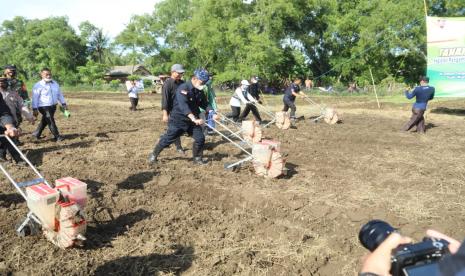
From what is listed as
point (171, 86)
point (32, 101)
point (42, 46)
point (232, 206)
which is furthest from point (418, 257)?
point (42, 46)

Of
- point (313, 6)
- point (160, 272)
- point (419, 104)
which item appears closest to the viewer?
point (160, 272)

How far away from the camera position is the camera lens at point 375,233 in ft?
4.75

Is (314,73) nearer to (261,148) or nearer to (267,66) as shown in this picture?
(267,66)

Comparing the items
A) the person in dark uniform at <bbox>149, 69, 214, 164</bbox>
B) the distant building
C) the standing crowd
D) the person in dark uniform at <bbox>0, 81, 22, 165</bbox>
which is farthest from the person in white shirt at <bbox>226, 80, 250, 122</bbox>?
the distant building

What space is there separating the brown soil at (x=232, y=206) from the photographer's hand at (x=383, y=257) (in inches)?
97.0

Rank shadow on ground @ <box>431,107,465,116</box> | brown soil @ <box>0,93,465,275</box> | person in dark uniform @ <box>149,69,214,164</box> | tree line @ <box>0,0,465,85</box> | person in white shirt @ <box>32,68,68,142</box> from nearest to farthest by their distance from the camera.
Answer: brown soil @ <box>0,93,465,275</box> < person in dark uniform @ <box>149,69,214,164</box> < person in white shirt @ <box>32,68,68,142</box> < shadow on ground @ <box>431,107,465,116</box> < tree line @ <box>0,0,465,85</box>

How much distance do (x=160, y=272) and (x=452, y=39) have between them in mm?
14722

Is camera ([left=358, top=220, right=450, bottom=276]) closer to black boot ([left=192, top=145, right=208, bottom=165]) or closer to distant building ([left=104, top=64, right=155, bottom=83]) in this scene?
black boot ([left=192, top=145, right=208, bottom=165])

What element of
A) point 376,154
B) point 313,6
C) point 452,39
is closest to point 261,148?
point 376,154

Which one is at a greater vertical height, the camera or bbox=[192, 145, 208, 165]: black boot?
the camera

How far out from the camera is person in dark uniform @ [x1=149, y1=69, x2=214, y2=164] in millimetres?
6934

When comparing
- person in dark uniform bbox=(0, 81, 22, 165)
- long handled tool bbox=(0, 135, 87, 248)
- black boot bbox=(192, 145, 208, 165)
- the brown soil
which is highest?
person in dark uniform bbox=(0, 81, 22, 165)

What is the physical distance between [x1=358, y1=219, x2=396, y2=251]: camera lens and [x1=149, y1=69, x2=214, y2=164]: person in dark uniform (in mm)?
5425

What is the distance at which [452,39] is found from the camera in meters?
14.6
